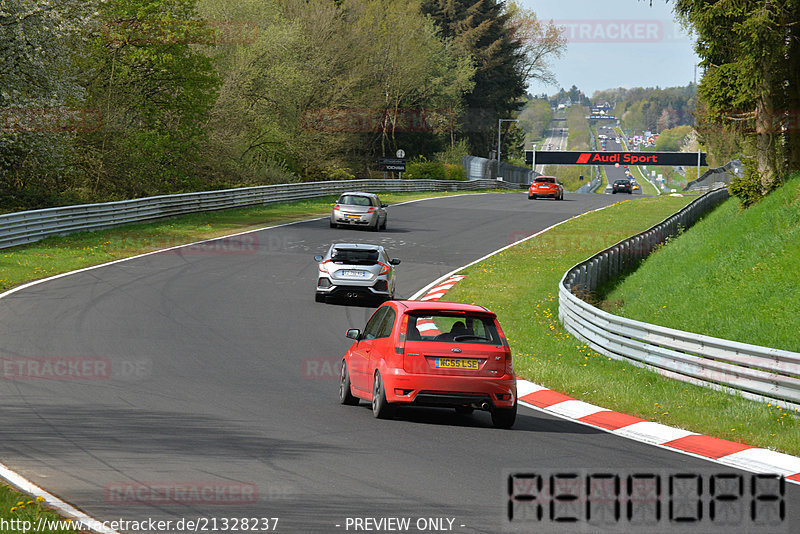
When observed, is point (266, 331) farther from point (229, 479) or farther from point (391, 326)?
point (229, 479)

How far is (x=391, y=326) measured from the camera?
470 inches

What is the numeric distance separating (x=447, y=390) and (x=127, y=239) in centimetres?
2436

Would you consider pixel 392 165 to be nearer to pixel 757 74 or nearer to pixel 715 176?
pixel 715 176

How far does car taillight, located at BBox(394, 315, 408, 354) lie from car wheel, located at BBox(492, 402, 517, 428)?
1278 mm

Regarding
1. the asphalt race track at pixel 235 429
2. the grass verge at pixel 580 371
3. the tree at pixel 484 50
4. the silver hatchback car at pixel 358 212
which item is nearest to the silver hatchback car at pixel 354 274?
the asphalt race track at pixel 235 429

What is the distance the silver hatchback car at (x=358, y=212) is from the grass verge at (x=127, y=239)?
134 inches

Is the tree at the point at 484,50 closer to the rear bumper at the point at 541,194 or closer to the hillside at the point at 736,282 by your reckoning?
the rear bumper at the point at 541,194

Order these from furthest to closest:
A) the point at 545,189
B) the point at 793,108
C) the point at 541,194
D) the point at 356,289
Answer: the point at 545,189
the point at 541,194
the point at 793,108
the point at 356,289

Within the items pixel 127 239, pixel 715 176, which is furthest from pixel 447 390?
pixel 715 176

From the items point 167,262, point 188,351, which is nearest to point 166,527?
point 188,351

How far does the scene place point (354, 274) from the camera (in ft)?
74.4

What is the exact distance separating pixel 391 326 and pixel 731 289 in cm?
1253

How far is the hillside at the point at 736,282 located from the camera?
751 inches

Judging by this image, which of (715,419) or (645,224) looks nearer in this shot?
(715,419)
